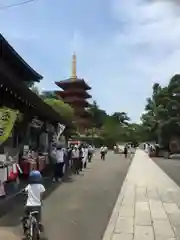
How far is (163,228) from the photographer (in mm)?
9180

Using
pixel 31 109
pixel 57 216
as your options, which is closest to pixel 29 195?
pixel 57 216

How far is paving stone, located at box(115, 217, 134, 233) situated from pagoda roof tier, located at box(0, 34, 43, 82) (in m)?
7.36

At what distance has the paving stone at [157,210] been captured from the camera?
35.2ft

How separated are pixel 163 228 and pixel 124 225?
2.77 ft

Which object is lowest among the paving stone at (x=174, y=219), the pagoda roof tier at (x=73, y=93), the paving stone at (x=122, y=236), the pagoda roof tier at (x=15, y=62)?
the paving stone at (x=122, y=236)

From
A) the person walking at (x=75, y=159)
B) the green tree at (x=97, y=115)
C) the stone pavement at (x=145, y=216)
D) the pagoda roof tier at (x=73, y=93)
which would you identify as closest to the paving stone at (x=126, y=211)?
the stone pavement at (x=145, y=216)

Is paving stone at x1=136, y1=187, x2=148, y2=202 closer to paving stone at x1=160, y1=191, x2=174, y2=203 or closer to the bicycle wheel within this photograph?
paving stone at x1=160, y1=191, x2=174, y2=203

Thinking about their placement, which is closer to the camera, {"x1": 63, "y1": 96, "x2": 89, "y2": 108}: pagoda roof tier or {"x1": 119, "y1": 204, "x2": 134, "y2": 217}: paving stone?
{"x1": 119, "y1": 204, "x2": 134, "y2": 217}: paving stone


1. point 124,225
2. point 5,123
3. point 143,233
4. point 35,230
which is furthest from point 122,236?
point 5,123

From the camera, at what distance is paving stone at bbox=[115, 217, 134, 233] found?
8.93 meters

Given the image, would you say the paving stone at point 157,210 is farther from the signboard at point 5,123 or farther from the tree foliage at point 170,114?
the tree foliage at point 170,114

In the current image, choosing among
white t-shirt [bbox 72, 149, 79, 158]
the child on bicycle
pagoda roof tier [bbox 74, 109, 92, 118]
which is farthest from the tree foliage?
the child on bicycle

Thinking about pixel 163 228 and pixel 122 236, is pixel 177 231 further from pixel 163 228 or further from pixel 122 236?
pixel 122 236

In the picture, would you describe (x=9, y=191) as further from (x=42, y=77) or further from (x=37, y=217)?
(x=42, y=77)
